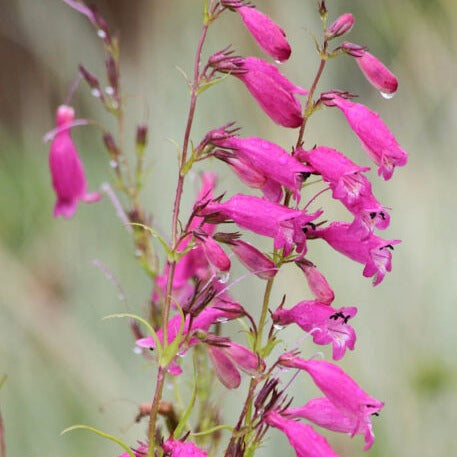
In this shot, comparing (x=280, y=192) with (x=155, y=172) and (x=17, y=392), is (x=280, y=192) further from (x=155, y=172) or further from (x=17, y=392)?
(x=155, y=172)

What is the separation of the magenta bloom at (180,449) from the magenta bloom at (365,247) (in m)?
0.18

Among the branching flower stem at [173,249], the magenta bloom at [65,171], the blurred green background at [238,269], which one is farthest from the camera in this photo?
the blurred green background at [238,269]

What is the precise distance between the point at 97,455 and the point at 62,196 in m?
0.90

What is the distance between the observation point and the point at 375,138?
0.79m

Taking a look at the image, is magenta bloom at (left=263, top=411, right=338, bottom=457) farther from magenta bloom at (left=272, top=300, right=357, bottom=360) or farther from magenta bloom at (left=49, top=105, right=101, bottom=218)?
magenta bloom at (left=49, top=105, right=101, bottom=218)

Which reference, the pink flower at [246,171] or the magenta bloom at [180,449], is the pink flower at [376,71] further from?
the magenta bloom at [180,449]

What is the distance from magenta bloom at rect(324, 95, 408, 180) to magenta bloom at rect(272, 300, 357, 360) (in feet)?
0.38

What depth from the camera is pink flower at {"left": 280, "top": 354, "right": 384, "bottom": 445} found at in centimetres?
75

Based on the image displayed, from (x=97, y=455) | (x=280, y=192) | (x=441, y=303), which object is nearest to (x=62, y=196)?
(x=280, y=192)

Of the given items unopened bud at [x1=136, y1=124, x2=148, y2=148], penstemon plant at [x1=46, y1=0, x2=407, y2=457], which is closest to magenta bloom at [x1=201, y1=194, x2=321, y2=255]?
penstemon plant at [x1=46, y1=0, x2=407, y2=457]

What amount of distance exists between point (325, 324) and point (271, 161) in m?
0.13

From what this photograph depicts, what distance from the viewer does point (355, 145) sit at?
2.45 m

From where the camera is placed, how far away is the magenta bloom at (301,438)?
746 mm

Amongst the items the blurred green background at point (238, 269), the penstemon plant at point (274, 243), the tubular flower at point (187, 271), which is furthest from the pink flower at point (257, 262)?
the blurred green background at point (238, 269)
